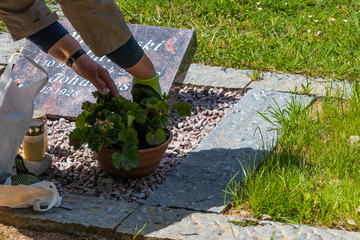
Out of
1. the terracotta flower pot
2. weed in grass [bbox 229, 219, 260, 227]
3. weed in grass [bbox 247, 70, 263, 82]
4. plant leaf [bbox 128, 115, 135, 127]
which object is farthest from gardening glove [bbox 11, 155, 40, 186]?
weed in grass [bbox 247, 70, 263, 82]

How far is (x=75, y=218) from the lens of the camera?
229 centimetres

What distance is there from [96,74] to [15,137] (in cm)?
58

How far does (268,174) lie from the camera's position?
247cm

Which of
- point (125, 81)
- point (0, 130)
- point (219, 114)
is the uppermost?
point (0, 130)

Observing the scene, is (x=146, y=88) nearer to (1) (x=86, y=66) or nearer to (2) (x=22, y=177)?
(1) (x=86, y=66)

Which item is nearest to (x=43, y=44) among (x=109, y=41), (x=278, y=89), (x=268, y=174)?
(x=109, y=41)

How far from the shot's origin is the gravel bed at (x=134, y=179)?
8.89 ft

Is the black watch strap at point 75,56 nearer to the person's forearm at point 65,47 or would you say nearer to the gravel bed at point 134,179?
the person's forearm at point 65,47

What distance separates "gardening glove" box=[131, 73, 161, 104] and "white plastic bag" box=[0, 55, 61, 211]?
620 millimetres

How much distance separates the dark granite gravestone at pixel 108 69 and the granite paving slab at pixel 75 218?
1.21m

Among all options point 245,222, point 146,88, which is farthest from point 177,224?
point 146,88

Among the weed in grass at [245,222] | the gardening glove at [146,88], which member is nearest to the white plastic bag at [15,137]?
the gardening glove at [146,88]

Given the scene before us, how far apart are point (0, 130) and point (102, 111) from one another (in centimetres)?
49

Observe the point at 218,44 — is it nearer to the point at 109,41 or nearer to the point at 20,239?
the point at 109,41
